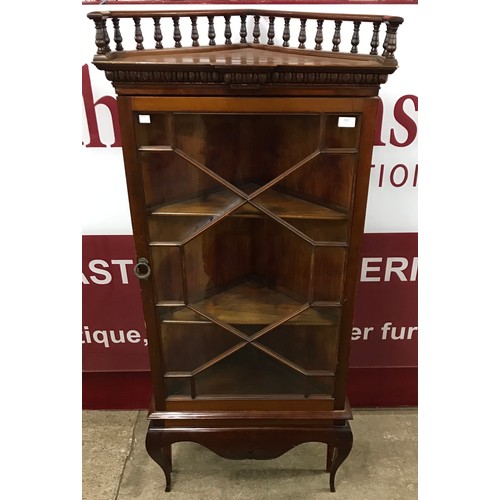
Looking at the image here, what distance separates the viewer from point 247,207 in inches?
40.1

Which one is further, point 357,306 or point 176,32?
point 357,306

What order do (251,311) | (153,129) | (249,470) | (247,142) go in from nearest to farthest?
(153,129), (247,142), (251,311), (249,470)

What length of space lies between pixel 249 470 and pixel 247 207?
0.88m

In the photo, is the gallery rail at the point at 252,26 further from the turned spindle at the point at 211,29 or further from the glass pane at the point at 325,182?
the glass pane at the point at 325,182

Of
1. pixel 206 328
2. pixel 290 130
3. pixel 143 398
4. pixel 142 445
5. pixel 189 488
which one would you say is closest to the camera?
pixel 290 130

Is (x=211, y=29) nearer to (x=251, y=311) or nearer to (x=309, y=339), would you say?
(x=251, y=311)

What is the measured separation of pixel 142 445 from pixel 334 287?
87cm

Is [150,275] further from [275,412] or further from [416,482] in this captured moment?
[416,482]

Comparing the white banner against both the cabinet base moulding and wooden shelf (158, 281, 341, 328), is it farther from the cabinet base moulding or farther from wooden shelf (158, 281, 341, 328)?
the cabinet base moulding

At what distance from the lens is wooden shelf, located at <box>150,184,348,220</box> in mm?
1027

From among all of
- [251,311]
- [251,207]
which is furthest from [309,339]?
[251,207]

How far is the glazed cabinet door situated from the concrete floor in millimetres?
341

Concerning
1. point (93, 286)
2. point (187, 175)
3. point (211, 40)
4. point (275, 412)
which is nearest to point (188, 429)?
point (275, 412)

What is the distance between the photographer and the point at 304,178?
3.44 feet
